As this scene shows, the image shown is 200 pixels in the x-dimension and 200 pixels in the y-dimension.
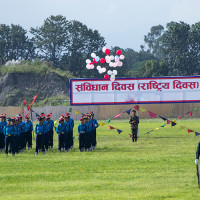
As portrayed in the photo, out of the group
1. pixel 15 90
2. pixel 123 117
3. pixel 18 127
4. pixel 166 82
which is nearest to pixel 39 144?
pixel 18 127

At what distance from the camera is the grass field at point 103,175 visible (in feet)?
45.0

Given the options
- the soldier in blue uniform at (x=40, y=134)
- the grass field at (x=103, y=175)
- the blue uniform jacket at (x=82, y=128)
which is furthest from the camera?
the blue uniform jacket at (x=82, y=128)

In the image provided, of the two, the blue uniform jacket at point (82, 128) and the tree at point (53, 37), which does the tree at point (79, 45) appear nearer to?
the tree at point (53, 37)

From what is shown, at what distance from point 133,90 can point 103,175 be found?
2914 cm

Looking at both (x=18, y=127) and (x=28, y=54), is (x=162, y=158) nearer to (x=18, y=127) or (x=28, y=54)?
(x=18, y=127)

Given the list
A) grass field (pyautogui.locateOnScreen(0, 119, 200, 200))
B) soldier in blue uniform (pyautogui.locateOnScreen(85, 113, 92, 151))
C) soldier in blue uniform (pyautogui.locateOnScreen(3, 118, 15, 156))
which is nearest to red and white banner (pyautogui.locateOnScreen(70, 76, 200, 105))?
soldier in blue uniform (pyautogui.locateOnScreen(85, 113, 92, 151))

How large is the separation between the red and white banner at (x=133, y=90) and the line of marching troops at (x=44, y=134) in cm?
1891

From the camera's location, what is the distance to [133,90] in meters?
45.6

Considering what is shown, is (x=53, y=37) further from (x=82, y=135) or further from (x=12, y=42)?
(x=82, y=135)

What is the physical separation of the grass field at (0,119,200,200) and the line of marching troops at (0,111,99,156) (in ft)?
1.68

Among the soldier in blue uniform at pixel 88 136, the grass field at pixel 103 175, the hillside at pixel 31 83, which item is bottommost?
the grass field at pixel 103 175

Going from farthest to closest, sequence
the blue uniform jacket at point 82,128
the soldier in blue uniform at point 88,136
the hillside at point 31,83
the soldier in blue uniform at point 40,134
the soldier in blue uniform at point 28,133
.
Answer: the hillside at point 31,83 < the soldier in blue uniform at point 28,133 < the soldier in blue uniform at point 88,136 < the blue uniform jacket at point 82,128 < the soldier in blue uniform at point 40,134

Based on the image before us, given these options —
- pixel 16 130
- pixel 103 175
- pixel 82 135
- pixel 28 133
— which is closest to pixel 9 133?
pixel 16 130

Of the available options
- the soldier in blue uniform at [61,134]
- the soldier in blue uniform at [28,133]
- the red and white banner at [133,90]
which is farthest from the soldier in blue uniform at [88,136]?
the red and white banner at [133,90]
